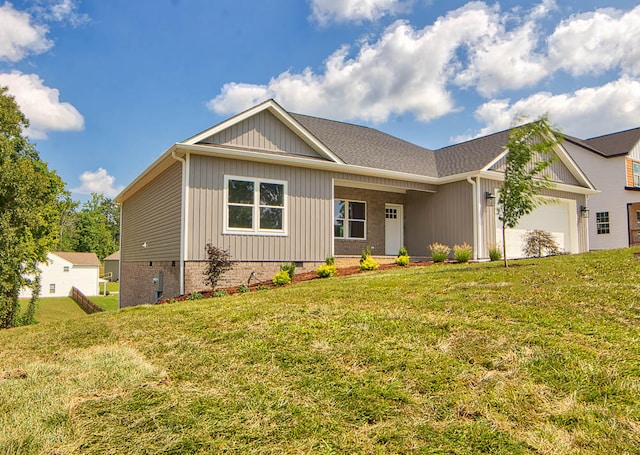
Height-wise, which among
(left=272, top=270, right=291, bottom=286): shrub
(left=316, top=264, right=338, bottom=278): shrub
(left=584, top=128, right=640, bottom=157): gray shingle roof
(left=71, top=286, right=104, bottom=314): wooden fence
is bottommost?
(left=71, top=286, right=104, bottom=314): wooden fence

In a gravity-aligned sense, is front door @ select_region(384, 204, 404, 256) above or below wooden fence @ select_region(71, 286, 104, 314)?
above

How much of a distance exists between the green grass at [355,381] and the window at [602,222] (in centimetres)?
1985

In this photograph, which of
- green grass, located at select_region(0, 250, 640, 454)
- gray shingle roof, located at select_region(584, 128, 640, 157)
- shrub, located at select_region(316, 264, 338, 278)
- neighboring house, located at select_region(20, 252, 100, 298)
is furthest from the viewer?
neighboring house, located at select_region(20, 252, 100, 298)

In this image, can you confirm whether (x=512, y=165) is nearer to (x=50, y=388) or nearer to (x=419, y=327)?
(x=419, y=327)

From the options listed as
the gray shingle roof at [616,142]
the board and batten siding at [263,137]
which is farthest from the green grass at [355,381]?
the gray shingle roof at [616,142]

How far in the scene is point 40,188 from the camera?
676 inches

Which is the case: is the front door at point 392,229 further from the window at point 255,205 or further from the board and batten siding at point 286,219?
the window at point 255,205

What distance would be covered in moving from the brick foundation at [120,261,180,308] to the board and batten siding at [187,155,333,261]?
145 centimetres

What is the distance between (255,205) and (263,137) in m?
2.05

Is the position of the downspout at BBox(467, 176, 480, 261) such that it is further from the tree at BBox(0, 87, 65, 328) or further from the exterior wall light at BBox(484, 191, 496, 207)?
the tree at BBox(0, 87, 65, 328)

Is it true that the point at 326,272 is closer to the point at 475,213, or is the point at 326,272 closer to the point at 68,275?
the point at 475,213

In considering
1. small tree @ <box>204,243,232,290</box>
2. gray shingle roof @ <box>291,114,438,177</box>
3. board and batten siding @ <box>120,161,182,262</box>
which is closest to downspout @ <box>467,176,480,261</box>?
gray shingle roof @ <box>291,114,438,177</box>

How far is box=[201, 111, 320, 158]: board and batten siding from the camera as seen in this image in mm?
12172

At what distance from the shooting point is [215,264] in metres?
10.9
